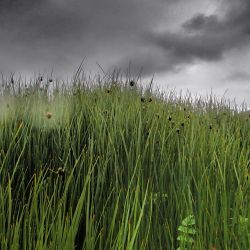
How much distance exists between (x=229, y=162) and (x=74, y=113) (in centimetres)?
165

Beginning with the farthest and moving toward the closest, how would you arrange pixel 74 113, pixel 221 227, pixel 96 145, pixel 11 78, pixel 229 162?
pixel 11 78
pixel 74 113
pixel 96 145
pixel 229 162
pixel 221 227

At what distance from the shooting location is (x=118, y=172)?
2.76 m

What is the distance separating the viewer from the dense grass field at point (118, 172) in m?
2.11

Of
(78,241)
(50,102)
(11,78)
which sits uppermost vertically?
(11,78)

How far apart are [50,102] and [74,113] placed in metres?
0.58

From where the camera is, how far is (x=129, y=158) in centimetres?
278

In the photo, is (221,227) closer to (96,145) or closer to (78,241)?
(78,241)

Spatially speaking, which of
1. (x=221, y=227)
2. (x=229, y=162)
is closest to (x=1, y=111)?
(x=229, y=162)

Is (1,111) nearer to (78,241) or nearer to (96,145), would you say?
(96,145)

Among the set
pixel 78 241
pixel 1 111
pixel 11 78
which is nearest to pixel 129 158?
pixel 78 241

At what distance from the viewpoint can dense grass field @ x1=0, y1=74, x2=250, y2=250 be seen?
211 centimetres

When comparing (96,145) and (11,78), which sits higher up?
(11,78)

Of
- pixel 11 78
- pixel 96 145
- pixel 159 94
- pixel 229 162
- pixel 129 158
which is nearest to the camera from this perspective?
pixel 129 158

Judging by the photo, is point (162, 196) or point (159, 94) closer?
point (162, 196)
